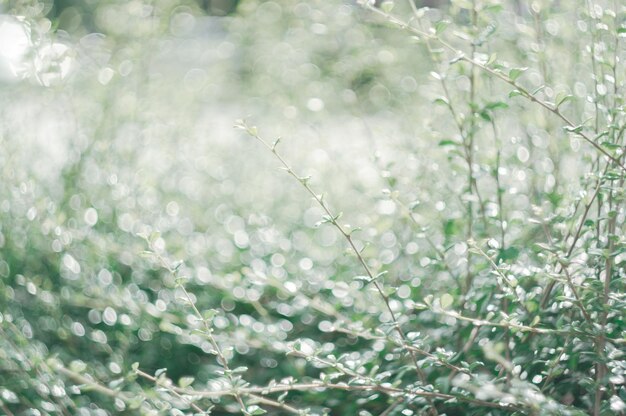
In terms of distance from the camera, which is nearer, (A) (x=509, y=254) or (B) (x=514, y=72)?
(B) (x=514, y=72)

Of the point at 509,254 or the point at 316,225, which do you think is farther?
the point at 509,254

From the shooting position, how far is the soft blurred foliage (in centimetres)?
92

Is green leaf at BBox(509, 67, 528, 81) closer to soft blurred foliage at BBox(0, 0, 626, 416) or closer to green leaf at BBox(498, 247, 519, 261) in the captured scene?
soft blurred foliage at BBox(0, 0, 626, 416)

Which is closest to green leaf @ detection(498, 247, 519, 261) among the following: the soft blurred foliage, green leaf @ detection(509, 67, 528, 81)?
the soft blurred foliage

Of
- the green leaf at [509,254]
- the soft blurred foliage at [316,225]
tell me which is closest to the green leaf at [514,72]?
the soft blurred foliage at [316,225]

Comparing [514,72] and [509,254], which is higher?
[514,72]

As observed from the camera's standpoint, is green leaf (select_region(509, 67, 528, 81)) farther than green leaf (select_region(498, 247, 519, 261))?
No

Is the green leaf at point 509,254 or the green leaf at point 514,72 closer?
the green leaf at point 514,72

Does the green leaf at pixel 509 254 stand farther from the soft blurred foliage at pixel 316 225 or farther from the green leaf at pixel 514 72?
the green leaf at pixel 514 72

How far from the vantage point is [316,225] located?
86cm

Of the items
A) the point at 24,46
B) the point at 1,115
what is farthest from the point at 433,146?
the point at 1,115

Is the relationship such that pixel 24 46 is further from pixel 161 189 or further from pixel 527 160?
pixel 527 160

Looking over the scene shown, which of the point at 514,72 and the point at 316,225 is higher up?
the point at 514,72

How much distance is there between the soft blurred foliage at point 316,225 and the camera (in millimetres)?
922
